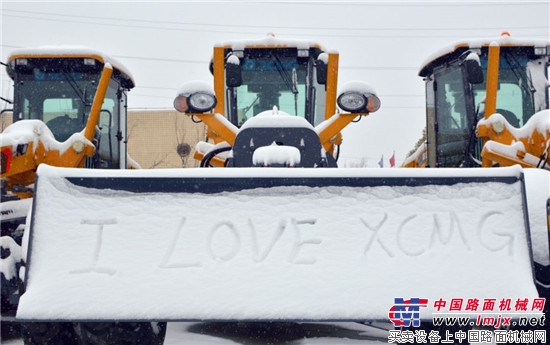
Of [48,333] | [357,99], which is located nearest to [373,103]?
[357,99]

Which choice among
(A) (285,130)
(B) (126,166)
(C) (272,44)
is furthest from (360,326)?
(B) (126,166)

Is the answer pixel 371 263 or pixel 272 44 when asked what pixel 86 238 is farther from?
pixel 272 44

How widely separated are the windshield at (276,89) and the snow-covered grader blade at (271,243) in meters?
3.58

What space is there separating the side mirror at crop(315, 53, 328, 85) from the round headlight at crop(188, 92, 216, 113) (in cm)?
169

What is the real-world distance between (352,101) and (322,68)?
1359 millimetres

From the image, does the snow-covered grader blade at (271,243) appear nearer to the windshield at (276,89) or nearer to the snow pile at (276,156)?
the snow pile at (276,156)

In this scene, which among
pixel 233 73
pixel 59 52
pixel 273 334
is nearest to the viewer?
pixel 273 334

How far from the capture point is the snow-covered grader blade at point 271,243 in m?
3.11

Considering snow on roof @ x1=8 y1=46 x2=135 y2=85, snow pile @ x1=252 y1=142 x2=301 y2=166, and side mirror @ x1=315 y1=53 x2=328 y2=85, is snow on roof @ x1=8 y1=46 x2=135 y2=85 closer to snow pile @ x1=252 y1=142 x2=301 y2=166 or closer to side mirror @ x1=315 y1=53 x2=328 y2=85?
side mirror @ x1=315 y1=53 x2=328 y2=85

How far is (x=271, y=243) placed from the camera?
10.6 feet

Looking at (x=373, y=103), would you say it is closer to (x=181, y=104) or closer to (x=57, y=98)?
(x=181, y=104)

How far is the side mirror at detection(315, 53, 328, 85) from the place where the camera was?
21.7 ft

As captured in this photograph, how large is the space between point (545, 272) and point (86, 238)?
7.73 feet

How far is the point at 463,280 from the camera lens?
3.14 metres
